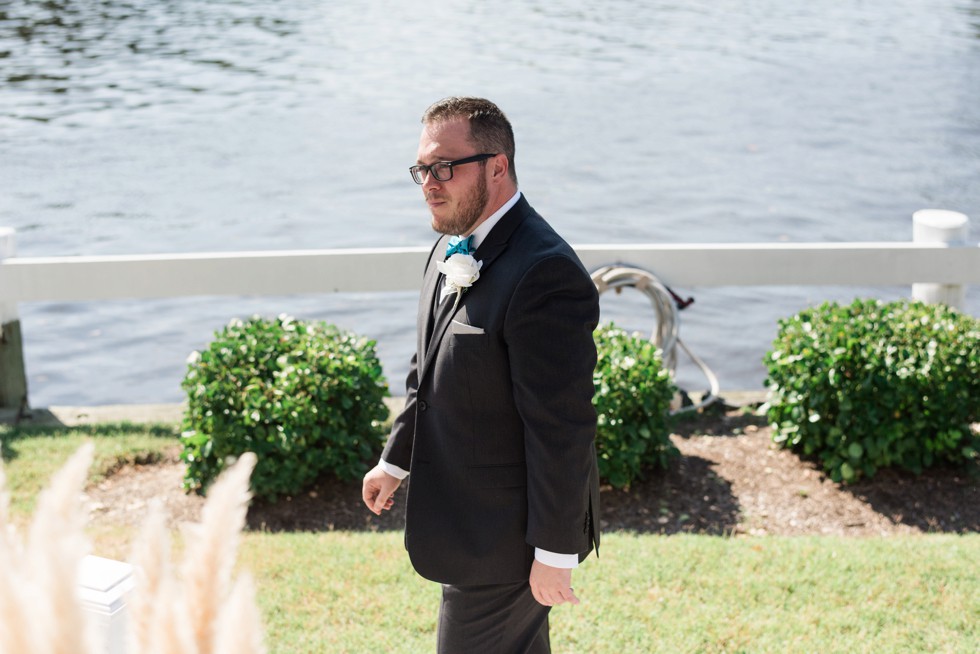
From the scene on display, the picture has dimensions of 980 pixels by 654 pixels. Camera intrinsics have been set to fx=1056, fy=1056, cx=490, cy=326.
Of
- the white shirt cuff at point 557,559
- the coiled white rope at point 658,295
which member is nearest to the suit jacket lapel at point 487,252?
the white shirt cuff at point 557,559

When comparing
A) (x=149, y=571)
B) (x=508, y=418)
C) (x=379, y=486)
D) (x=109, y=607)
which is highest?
(x=149, y=571)

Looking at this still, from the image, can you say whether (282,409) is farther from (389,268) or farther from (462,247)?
(462,247)

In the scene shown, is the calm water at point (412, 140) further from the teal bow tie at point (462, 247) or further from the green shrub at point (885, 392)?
the teal bow tie at point (462, 247)

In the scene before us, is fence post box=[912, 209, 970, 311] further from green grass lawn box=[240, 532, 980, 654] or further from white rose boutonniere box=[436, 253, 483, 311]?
Result: white rose boutonniere box=[436, 253, 483, 311]

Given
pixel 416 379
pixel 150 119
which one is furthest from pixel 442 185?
pixel 150 119

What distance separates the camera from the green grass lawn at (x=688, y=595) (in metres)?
4.17

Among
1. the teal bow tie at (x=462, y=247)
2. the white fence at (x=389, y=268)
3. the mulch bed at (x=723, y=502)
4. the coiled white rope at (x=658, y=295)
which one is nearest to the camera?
the teal bow tie at (x=462, y=247)

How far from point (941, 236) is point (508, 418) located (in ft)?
16.2

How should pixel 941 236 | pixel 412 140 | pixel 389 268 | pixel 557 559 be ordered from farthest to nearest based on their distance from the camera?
pixel 412 140, pixel 941 236, pixel 389 268, pixel 557 559

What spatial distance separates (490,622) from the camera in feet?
10.0

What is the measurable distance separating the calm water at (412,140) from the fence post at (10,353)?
2.02 metres

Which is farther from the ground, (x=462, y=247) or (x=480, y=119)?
(x=480, y=119)

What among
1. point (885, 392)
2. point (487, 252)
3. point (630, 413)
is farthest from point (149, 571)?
point (885, 392)

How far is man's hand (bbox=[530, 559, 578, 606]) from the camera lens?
9.39ft
